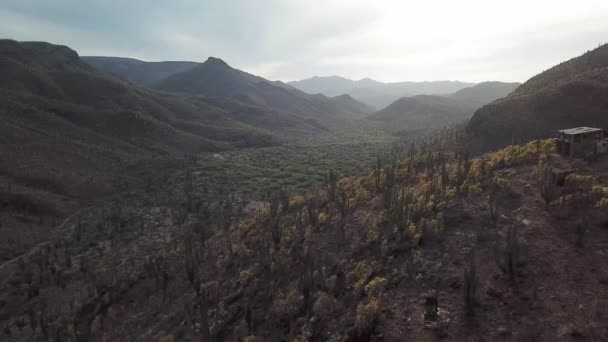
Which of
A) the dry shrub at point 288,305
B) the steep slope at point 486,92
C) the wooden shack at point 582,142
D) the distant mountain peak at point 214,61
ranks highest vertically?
the distant mountain peak at point 214,61

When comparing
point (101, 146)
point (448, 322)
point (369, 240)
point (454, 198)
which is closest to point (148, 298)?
point (369, 240)

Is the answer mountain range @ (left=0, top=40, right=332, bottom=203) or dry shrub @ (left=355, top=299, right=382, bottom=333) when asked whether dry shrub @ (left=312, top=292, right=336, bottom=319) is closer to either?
dry shrub @ (left=355, top=299, right=382, bottom=333)

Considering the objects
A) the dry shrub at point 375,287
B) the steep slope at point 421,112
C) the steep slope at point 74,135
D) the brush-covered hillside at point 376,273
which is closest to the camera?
the brush-covered hillside at point 376,273

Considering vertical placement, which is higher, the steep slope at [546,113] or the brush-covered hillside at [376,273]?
the steep slope at [546,113]

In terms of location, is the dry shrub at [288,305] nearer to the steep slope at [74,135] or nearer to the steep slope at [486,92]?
the steep slope at [74,135]

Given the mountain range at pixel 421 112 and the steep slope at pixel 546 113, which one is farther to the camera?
the mountain range at pixel 421 112

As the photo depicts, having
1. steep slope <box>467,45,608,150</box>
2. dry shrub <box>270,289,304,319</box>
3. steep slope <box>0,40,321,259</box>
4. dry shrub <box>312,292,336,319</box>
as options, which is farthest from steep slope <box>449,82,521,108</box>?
dry shrub <box>312,292,336,319</box>

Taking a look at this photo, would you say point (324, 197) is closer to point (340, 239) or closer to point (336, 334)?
point (340, 239)

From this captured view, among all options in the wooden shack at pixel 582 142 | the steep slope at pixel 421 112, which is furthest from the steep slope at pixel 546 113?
the steep slope at pixel 421 112
